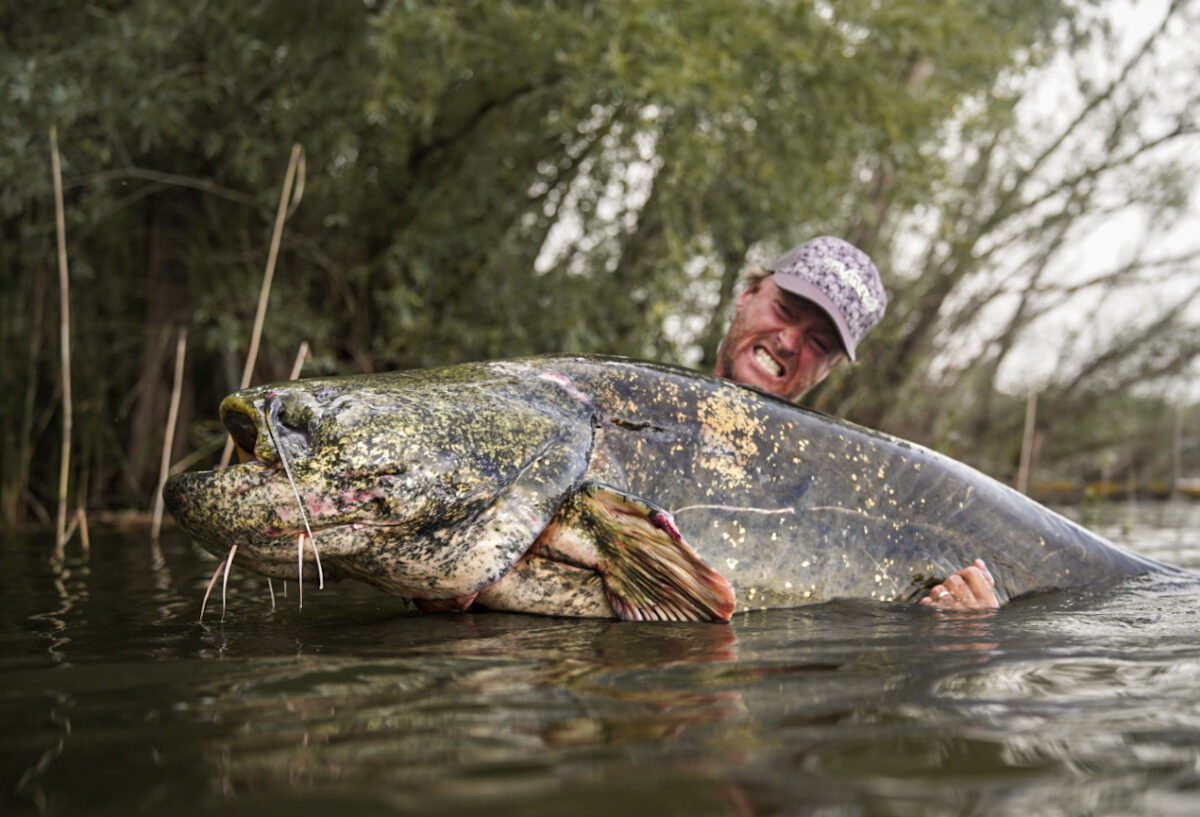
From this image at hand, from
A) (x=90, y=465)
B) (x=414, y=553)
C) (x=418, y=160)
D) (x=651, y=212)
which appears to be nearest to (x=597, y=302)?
(x=651, y=212)

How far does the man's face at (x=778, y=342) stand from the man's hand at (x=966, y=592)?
1.09m

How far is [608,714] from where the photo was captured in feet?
6.03

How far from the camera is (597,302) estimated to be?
28.9ft

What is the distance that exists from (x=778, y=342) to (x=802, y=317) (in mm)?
130

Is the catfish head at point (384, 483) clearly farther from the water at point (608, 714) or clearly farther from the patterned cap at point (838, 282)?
the patterned cap at point (838, 282)

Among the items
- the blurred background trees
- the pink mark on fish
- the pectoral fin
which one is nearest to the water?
the pectoral fin

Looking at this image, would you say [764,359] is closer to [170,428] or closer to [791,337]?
[791,337]

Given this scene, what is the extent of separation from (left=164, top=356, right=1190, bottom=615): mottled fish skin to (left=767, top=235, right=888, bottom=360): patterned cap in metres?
0.64

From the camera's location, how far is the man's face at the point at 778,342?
4176 millimetres

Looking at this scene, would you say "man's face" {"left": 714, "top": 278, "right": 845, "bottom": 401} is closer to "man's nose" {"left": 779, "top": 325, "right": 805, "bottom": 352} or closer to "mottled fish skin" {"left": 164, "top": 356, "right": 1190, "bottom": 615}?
"man's nose" {"left": 779, "top": 325, "right": 805, "bottom": 352}

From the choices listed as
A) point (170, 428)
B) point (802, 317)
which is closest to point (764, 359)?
point (802, 317)

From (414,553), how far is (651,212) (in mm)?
5959

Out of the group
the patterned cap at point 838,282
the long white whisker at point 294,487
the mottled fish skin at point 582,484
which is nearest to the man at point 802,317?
the patterned cap at point 838,282

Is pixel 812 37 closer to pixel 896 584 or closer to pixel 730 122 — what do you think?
pixel 730 122
